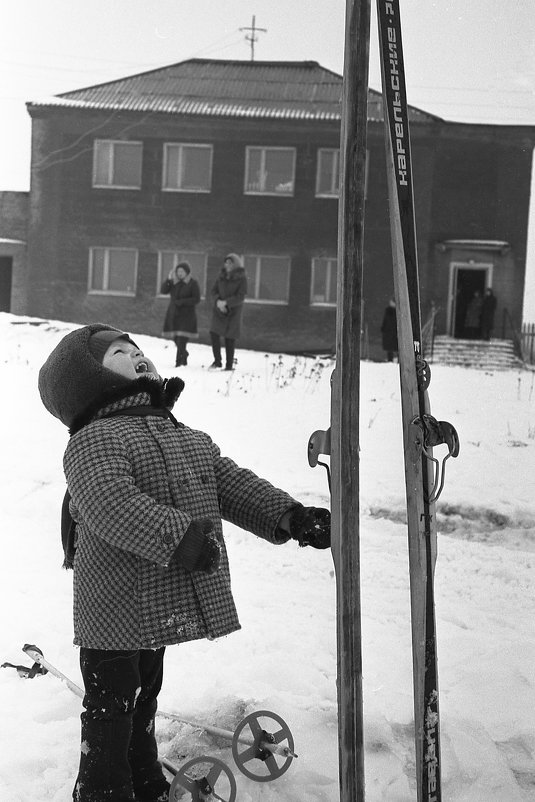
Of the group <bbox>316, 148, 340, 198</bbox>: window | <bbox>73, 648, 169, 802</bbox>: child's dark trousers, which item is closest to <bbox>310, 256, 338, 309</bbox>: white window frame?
<bbox>316, 148, 340, 198</bbox>: window

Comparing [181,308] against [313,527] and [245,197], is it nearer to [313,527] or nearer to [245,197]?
[245,197]

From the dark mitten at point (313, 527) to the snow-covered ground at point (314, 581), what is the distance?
446mm

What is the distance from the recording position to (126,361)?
1.22 meters

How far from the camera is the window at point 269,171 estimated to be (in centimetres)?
153

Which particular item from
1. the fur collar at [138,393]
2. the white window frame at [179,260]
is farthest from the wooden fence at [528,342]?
the fur collar at [138,393]

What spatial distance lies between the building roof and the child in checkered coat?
2.22 ft

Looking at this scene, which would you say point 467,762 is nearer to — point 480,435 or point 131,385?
point 480,435

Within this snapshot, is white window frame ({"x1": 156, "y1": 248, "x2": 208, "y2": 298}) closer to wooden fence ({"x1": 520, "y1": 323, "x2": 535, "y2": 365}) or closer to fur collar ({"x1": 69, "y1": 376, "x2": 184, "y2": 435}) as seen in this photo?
fur collar ({"x1": 69, "y1": 376, "x2": 184, "y2": 435})

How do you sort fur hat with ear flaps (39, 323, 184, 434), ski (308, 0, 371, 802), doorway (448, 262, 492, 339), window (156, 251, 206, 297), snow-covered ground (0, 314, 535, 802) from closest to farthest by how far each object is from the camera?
ski (308, 0, 371, 802) → fur hat with ear flaps (39, 323, 184, 434) → doorway (448, 262, 492, 339) → snow-covered ground (0, 314, 535, 802) → window (156, 251, 206, 297)

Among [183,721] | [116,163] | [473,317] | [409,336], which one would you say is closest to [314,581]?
[183,721]

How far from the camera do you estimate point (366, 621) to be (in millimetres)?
1723

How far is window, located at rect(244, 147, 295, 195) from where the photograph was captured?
1.53 metres

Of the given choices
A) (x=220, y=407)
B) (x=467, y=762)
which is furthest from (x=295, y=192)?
(x=467, y=762)

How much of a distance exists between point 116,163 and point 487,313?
2.66 ft
